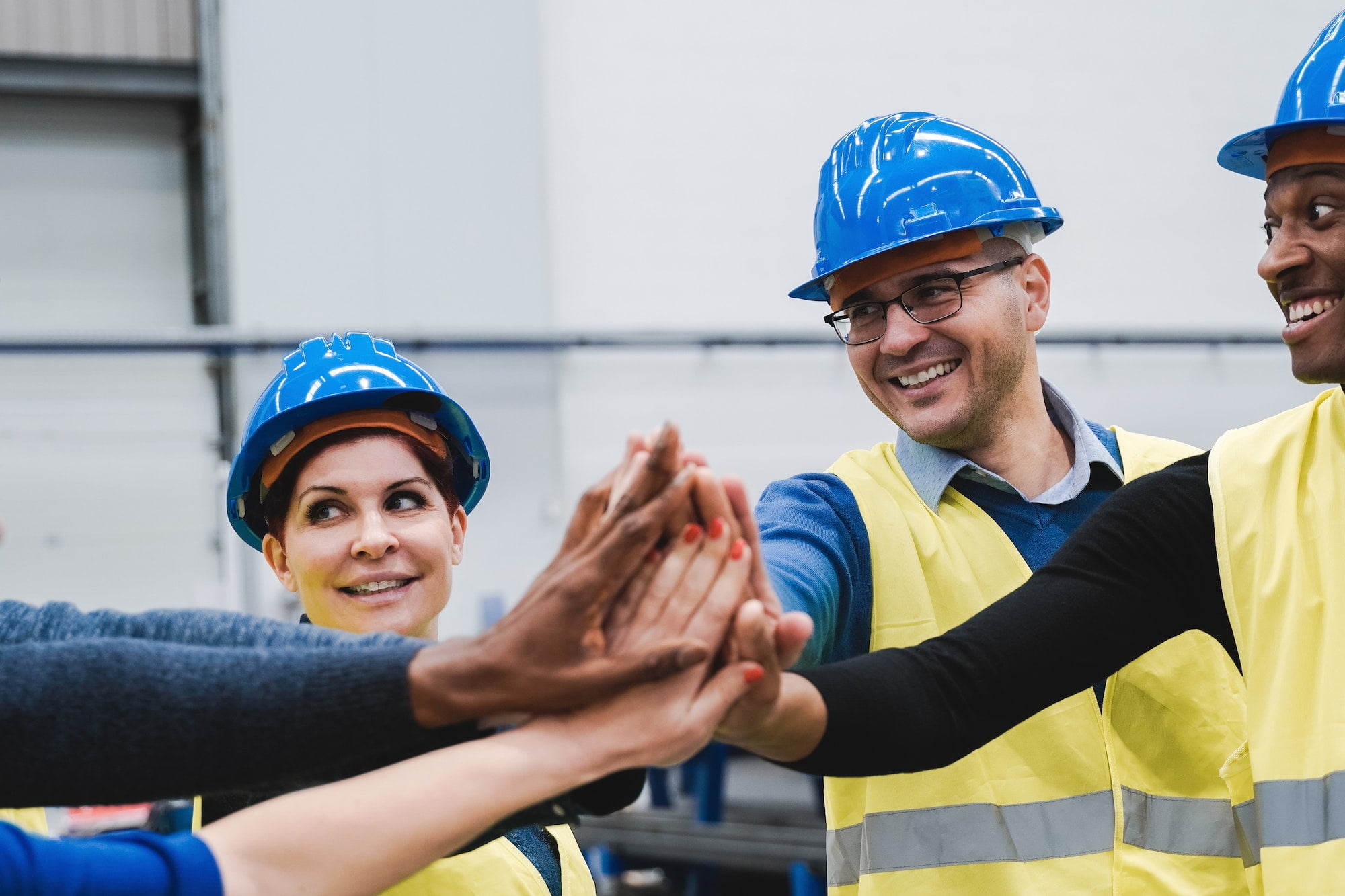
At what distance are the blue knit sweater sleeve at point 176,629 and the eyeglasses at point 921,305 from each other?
1.01 metres

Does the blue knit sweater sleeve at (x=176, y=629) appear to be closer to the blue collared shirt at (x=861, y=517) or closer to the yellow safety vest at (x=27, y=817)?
the yellow safety vest at (x=27, y=817)

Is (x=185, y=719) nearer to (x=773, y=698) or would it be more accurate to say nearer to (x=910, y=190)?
(x=773, y=698)

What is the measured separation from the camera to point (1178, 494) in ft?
5.41

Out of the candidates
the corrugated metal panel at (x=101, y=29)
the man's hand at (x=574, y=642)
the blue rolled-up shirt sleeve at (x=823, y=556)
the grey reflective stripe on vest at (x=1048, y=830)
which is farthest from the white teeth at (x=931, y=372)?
the corrugated metal panel at (x=101, y=29)

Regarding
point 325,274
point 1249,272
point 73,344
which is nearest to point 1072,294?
point 1249,272

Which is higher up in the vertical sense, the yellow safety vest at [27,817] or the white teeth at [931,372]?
the white teeth at [931,372]

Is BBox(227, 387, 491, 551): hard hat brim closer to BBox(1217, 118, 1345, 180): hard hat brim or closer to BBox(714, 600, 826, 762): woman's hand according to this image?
BBox(714, 600, 826, 762): woman's hand

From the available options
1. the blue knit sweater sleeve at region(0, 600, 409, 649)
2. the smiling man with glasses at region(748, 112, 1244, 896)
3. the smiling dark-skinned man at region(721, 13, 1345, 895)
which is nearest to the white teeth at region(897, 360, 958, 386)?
the smiling man with glasses at region(748, 112, 1244, 896)

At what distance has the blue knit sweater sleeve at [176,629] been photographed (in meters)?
1.35

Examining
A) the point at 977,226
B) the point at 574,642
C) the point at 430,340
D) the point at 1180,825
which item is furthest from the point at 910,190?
the point at 430,340

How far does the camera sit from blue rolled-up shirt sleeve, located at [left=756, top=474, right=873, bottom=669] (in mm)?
1764

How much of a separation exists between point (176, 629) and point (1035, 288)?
1.46 m

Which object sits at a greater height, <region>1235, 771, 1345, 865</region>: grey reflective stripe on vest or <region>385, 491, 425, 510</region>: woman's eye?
<region>385, 491, 425, 510</region>: woman's eye

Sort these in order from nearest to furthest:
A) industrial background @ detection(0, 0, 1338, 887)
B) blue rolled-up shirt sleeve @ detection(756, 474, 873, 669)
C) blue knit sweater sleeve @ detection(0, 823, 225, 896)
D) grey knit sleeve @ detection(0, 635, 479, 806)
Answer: blue knit sweater sleeve @ detection(0, 823, 225, 896) → grey knit sleeve @ detection(0, 635, 479, 806) → blue rolled-up shirt sleeve @ detection(756, 474, 873, 669) → industrial background @ detection(0, 0, 1338, 887)
